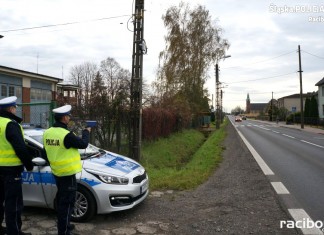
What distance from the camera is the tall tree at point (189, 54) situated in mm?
35000

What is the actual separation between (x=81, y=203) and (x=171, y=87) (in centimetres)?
2961

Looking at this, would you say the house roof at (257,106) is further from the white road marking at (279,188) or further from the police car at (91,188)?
the police car at (91,188)

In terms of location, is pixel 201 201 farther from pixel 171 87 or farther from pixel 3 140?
pixel 171 87

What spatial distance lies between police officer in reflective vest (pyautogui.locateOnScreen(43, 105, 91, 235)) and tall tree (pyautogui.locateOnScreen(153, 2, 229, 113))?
96.7 ft

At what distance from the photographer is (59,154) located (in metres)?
4.30

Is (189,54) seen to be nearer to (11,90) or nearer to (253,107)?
(11,90)

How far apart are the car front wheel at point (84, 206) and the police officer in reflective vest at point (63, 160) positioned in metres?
0.92

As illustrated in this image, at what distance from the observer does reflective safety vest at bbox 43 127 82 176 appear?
14.0 feet

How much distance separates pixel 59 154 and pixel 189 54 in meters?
33.3

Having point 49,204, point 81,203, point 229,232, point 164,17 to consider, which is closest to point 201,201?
point 229,232

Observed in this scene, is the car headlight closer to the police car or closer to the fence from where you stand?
the police car

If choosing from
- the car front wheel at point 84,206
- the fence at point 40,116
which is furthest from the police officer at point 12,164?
the fence at point 40,116

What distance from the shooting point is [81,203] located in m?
5.34

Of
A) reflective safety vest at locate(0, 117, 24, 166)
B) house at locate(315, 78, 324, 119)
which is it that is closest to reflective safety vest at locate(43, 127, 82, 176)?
reflective safety vest at locate(0, 117, 24, 166)
